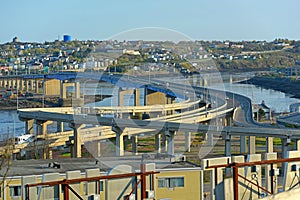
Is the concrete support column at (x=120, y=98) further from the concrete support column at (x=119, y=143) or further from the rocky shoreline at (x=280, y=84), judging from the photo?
the rocky shoreline at (x=280, y=84)

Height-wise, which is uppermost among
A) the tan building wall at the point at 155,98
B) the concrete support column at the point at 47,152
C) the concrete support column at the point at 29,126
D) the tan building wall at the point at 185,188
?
the tan building wall at the point at 185,188

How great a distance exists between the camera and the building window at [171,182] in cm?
383

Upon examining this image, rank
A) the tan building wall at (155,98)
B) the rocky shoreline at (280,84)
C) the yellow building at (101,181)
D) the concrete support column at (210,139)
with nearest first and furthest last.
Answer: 1. the yellow building at (101,181)
2. the concrete support column at (210,139)
3. the tan building wall at (155,98)
4. the rocky shoreline at (280,84)

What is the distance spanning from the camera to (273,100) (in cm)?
2327

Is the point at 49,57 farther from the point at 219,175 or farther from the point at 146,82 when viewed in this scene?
the point at 219,175

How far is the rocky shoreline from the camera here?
27834mm

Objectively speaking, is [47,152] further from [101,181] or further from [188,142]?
[101,181]

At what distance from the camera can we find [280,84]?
29953mm

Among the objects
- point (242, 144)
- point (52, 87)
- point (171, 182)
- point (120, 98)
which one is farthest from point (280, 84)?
point (171, 182)

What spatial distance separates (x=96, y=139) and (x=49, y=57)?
26.9 m

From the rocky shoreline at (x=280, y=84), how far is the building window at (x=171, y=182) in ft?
73.4

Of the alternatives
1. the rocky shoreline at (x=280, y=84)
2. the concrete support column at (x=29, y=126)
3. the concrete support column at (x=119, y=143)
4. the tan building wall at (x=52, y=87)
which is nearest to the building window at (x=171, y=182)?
the concrete support column at (x=119, y=143)

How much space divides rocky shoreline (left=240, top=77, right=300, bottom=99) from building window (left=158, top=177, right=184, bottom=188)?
73.4ft

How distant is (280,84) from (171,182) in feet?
87.6
